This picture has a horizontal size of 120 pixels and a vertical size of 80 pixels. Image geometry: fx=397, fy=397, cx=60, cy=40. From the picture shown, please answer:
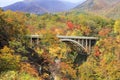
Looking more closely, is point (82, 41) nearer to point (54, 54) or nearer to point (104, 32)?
point (104, 32)

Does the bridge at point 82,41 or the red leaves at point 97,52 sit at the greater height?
the bridge at point 82,41

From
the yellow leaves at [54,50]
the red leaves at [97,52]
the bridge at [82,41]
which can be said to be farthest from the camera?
the bridge at [82,41]

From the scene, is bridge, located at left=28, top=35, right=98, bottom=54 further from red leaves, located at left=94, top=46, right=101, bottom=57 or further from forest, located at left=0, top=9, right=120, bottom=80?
red leaves, located at left=94, top=46, right=101, bottom=57

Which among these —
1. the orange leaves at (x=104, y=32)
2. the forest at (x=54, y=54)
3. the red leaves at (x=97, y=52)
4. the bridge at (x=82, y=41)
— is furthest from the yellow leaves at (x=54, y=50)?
the orange leaves at (x=104, y=32)

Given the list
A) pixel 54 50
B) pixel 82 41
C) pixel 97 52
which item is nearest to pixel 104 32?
pixel 82 41

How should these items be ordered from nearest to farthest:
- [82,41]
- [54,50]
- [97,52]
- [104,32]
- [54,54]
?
[54,50] → [54,54] → [97,52] → [82,41] → [104,32]

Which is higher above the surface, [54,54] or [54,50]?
[54,50]

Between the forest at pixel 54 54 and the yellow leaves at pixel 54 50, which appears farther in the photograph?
the yellow leaves at pixel 54 50

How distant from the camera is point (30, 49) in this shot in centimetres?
6000

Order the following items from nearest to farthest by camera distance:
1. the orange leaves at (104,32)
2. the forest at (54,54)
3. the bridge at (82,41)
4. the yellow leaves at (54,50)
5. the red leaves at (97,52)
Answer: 1. the forest at (54,54)
2. the yellow leaves at (54,50)
3. the red leaves at (97,52)
4. the bridge at (82,41)
5. the orange leaves at (104,32)

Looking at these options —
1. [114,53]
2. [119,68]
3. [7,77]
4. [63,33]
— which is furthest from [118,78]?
[63,33]

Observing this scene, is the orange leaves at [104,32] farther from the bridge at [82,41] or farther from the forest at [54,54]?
→ the bridge at [82,41]

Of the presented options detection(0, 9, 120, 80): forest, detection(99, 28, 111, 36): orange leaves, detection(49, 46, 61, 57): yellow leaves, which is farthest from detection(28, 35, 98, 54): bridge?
detection(49, 46, 61, 57): yellow leaves

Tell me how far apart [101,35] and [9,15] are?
19759 mm
